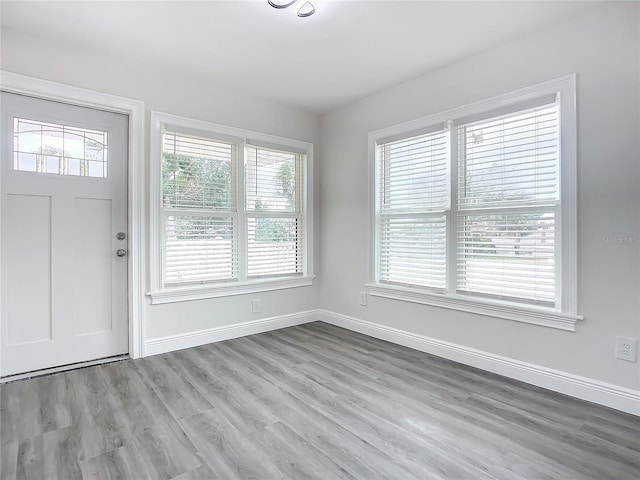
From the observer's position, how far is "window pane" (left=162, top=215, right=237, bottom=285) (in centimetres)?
315

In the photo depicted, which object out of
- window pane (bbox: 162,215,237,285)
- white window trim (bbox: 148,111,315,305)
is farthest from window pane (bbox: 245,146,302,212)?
window pane (bbox: 162,215,237,285)

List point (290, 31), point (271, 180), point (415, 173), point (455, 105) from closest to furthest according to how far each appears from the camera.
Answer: point (290, 31)
point (455, 105)
point (415, 173)
point (271, 180)

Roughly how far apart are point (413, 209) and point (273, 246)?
5.02 ft

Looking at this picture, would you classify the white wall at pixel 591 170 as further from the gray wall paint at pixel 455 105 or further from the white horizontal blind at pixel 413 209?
the white horizontal blind at pixel 413 209

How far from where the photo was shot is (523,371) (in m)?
2.51

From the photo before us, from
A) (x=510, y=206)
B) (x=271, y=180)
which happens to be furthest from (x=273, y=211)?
(x=510, y=206)

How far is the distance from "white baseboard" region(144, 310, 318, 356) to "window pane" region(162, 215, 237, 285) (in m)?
0.49

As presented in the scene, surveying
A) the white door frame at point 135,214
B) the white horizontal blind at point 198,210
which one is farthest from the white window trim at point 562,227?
the white door frame at point 135,214

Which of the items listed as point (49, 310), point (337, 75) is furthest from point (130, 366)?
point (337, 75)

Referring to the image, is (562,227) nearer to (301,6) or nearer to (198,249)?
(301,6)

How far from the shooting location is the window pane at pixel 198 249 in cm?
315

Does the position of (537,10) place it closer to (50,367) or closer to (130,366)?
(130,366)

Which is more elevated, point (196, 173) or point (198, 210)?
point (196, 173)

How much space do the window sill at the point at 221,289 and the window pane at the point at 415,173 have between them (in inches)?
51.4
